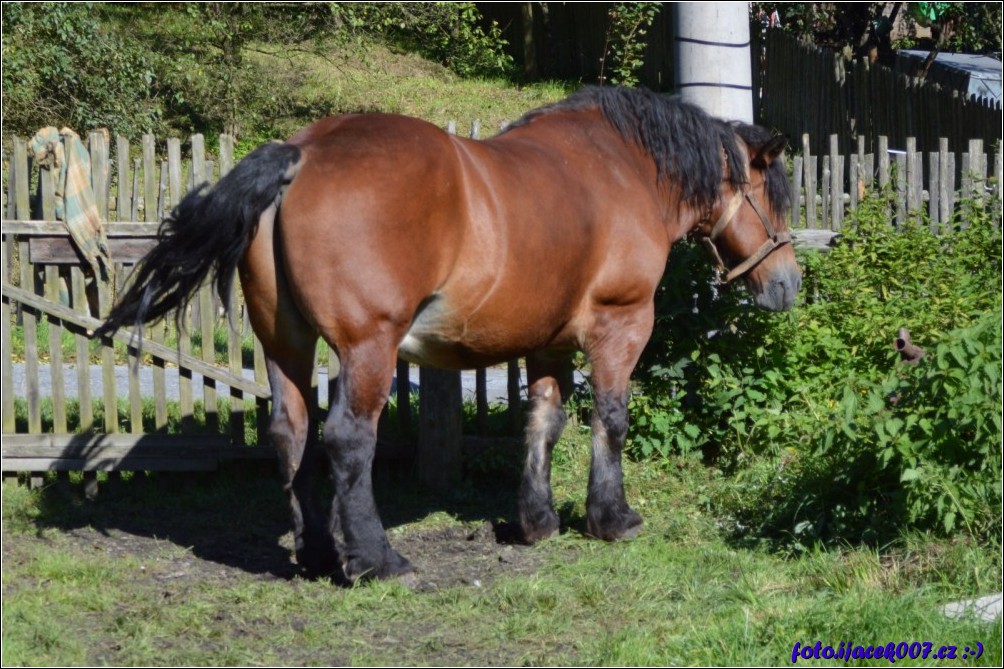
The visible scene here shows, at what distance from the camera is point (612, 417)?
5.47m

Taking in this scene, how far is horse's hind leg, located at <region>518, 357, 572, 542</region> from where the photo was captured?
5508mm

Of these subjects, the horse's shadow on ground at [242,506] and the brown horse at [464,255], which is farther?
the horse's shadow on ground at [242,506]

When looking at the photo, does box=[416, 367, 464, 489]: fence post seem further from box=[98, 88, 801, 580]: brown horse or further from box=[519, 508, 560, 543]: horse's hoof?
box=[519, 508, 560, 543]: horse's hoof

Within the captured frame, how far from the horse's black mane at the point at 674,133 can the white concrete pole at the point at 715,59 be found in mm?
362

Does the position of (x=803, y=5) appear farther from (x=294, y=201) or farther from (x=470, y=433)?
(x=470, y=433)

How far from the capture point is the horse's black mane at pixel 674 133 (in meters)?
5.65

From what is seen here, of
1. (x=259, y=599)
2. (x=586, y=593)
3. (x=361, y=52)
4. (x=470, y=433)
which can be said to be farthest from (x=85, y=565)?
(x=361, y=52)

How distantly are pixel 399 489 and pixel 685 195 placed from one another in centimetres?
218

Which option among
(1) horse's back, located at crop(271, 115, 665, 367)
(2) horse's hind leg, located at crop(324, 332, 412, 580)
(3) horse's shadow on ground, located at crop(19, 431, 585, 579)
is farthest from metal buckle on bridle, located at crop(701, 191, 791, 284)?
(2) horse's hind leg, located at crop(324, 332, 412, 580)

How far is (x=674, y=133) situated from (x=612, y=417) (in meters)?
1.39

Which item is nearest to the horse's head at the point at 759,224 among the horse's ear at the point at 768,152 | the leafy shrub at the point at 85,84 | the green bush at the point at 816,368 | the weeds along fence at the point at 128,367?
the horse's ear at the point at 768,152

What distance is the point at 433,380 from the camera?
6.32m

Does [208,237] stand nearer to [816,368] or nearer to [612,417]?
[612,417]

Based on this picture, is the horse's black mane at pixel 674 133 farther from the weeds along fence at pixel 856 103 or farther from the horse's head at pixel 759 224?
the weeds along fence at pixel 856 103
